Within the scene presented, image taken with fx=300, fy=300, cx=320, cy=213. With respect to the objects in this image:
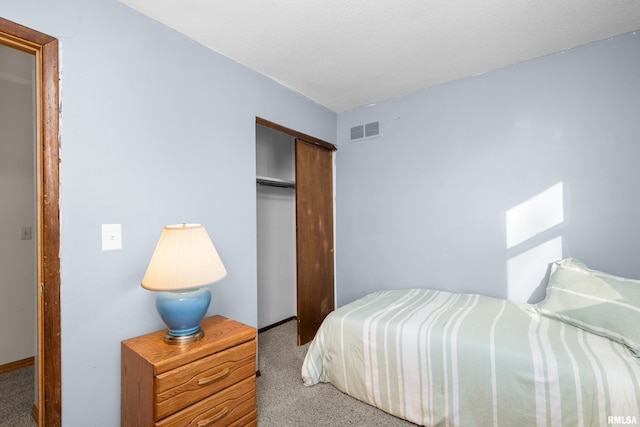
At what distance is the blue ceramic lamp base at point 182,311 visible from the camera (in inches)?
61.1

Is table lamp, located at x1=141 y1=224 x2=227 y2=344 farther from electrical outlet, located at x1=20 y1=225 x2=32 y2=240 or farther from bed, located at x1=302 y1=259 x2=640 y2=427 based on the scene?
electrical outlet, located at x1=20 y1=225 x2=32 y2=240

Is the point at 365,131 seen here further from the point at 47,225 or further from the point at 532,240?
the point at 47,225

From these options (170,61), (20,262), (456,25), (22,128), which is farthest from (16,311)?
(456,25)

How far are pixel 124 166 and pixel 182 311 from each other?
910 mm

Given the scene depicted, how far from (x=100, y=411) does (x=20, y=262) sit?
1.85m

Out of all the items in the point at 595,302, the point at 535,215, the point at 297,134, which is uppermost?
the point at 297,134

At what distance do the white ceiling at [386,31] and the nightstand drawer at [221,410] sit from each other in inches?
87.6

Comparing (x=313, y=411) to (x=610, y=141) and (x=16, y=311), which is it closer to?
(x=16, y=311)

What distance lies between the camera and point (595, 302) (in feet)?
Result: 6.00

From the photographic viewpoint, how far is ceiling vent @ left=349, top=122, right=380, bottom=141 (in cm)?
334

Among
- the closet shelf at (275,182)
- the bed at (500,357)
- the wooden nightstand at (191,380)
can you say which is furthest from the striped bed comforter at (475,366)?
the closet shelf at (275,182)

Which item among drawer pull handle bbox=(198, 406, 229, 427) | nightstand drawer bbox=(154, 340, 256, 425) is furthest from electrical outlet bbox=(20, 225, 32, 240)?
drawer pull handle bbox=(198, 406, 229, 427)

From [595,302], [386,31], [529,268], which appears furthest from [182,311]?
[529,268]

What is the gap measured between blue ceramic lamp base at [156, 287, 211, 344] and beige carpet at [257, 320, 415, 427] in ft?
2.62
